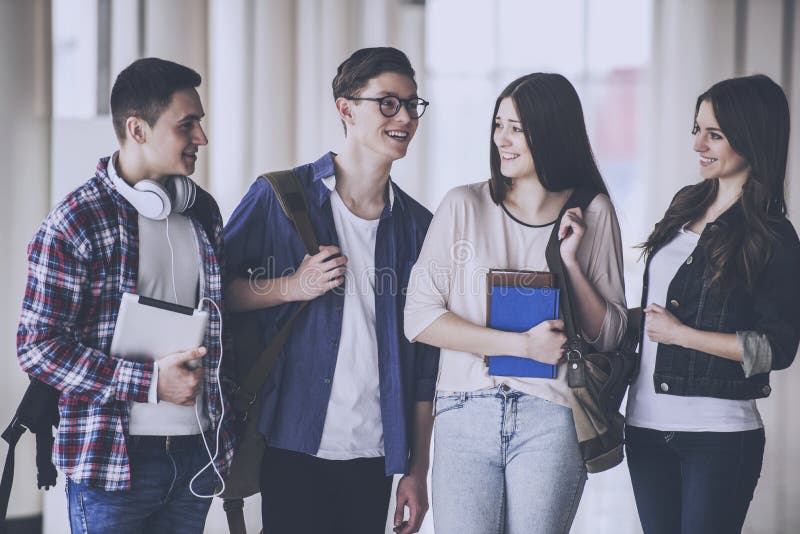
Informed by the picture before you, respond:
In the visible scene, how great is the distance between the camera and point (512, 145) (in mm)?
1726

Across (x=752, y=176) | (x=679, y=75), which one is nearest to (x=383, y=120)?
(x=752, y=176)

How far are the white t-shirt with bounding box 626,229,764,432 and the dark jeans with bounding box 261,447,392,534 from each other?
2.18 feet

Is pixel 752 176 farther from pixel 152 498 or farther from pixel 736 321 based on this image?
pixel 152 498

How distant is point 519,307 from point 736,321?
20.5 inches

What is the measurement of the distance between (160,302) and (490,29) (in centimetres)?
261

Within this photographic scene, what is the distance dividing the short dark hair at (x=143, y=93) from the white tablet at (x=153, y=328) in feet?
1.34

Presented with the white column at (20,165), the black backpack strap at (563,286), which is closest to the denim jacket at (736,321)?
the black backpack strap at (563,286)

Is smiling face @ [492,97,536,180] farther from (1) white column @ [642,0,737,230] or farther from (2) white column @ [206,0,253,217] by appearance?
(1) white column @ [642,0,737,230]

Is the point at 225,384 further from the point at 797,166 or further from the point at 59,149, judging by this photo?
the point at 797,166

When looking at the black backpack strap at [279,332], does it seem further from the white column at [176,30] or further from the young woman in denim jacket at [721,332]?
the white column at [176,30]

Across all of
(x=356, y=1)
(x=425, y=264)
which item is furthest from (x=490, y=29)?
(x=425, y=264)

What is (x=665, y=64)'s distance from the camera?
143 inches

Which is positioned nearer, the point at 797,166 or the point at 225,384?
the point at 225,384

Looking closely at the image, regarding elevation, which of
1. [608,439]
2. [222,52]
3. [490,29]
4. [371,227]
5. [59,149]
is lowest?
[608,439]
